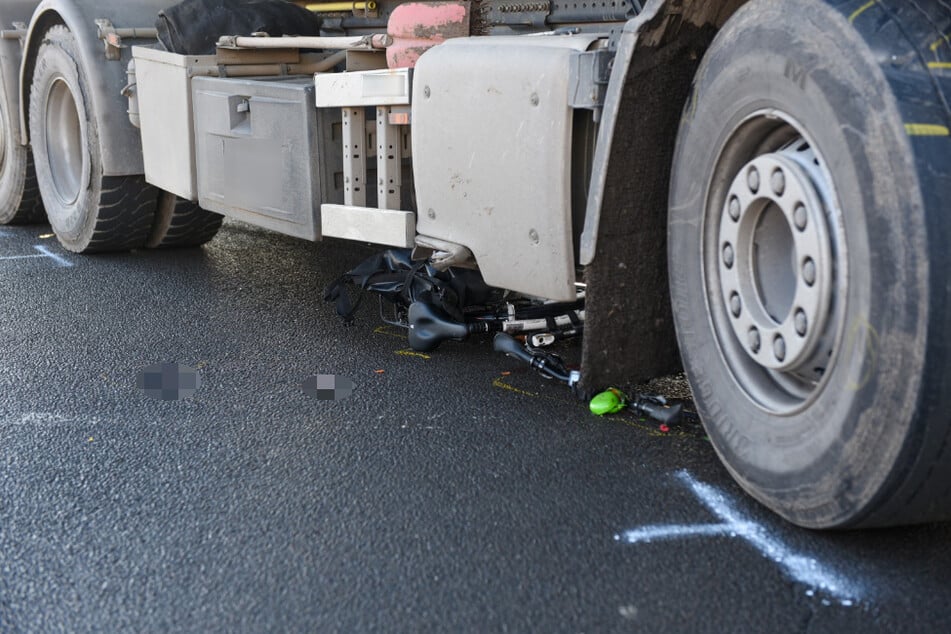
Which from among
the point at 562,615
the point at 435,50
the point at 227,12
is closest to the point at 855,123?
the point at 562,615

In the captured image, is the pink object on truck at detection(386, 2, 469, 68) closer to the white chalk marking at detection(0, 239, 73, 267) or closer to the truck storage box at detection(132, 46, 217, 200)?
the truck storage box at detection(132, 46, 217, 200)

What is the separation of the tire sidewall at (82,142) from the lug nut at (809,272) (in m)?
4.01

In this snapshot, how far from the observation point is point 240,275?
5383 mm

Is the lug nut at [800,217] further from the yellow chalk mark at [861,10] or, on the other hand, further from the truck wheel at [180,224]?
the truck wheel at [180,224]

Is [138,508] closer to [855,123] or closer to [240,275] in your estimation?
[855,123]

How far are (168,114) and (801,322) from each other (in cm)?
331

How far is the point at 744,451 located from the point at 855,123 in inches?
32.6

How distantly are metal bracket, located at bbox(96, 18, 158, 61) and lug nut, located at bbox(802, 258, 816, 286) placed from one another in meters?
3.78

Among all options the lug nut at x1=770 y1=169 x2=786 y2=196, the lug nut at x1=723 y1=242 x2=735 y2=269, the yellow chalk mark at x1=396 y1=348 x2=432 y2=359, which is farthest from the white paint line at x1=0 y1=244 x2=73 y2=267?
the lug nut at x1=770 y1=169 x2=786 y2=196

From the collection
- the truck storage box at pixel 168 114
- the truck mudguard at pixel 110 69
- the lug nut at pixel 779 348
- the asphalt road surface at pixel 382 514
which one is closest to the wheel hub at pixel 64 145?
the truck mudguard at pixel 110 69

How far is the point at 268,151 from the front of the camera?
13.7 feet

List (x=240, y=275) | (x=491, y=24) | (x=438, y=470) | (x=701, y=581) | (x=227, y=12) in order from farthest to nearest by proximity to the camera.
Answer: (x=240, y=275)
(x=227, y=12)
(x=491, y=24)
(x=438, y=470)
(x=701, y=581)

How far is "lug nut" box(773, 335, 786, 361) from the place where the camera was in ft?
7.90

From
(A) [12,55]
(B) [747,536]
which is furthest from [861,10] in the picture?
(A) [12,55]
